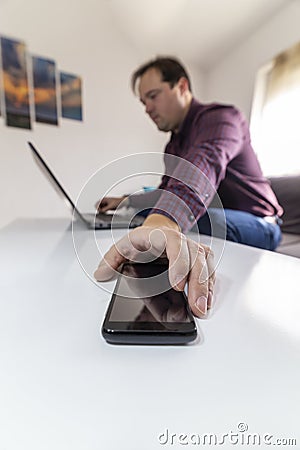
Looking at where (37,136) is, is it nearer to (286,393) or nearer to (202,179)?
(202,179)

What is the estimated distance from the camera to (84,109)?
199cm

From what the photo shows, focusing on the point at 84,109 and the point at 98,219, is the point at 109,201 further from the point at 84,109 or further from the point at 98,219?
the point at 84,109

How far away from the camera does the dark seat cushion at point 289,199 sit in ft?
4.04

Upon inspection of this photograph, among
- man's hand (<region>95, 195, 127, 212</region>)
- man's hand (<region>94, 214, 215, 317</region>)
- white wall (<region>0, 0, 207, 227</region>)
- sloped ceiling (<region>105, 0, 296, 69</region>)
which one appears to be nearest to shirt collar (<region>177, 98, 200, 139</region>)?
man's hand (<region>95, 195, 127, 212</region>)

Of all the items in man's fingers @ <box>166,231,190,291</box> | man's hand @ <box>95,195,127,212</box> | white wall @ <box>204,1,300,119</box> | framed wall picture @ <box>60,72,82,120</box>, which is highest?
white wall @ <box>204,1,300,119</box>

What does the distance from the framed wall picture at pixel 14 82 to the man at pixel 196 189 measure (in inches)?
44.5

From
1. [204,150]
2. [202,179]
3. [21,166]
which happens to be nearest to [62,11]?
[21,166]

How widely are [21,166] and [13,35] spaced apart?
0.89 meters

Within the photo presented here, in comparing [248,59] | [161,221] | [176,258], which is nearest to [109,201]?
[161,221]

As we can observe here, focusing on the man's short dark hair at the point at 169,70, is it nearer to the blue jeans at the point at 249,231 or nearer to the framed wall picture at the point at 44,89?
the blue jeans at the point at 249,231

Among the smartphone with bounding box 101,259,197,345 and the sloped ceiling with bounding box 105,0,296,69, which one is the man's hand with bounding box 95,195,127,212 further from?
the sloped ceiling with bounding box 105,0,296,69

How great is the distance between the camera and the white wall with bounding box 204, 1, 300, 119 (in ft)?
5.74

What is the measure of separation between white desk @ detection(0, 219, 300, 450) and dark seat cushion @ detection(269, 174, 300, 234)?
1.14 metres

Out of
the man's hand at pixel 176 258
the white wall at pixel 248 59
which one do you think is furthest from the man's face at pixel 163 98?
the white wall at pixel 248 59
